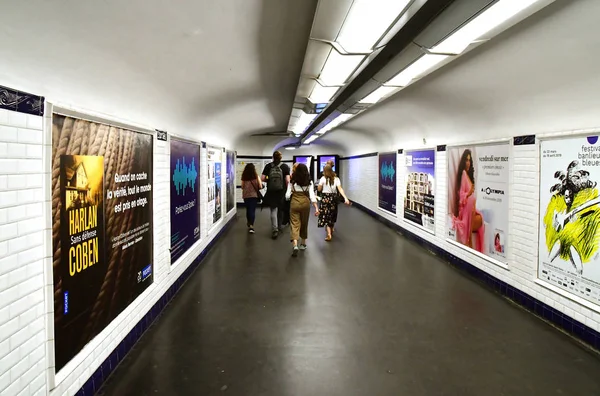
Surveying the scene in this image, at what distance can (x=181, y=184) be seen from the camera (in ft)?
15.2

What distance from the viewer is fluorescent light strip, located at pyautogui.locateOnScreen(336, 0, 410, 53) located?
210 cm

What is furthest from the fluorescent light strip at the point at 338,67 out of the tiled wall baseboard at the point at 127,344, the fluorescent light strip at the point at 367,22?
the tiled wall baseboard at the point at 127,344

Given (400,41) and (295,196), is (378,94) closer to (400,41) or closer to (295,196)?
(400,41)

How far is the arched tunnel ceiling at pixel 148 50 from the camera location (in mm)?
1788

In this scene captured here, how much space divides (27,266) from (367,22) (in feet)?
7.98

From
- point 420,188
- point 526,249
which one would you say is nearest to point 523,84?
point 526,249

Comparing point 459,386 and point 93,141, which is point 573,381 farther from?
point 93,141

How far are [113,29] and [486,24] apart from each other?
2.42 metres

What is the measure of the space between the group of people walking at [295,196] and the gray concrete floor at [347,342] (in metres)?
1.22

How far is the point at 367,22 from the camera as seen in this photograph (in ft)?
7.72

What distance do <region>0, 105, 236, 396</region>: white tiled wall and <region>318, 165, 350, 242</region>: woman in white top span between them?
213 inches

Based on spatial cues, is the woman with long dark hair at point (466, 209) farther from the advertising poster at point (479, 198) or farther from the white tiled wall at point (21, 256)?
the white tiled wall at point (21, 256)

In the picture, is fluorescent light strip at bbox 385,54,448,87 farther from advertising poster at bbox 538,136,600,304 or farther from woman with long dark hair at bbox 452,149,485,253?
woman with long dark hair at bbox 452,149,485,253

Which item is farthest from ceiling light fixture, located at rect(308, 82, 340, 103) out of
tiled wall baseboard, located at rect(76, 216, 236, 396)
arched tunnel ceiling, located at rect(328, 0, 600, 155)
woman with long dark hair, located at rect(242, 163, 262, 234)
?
woman with long dark hair, located at rect(242, 163, 262, 234)
